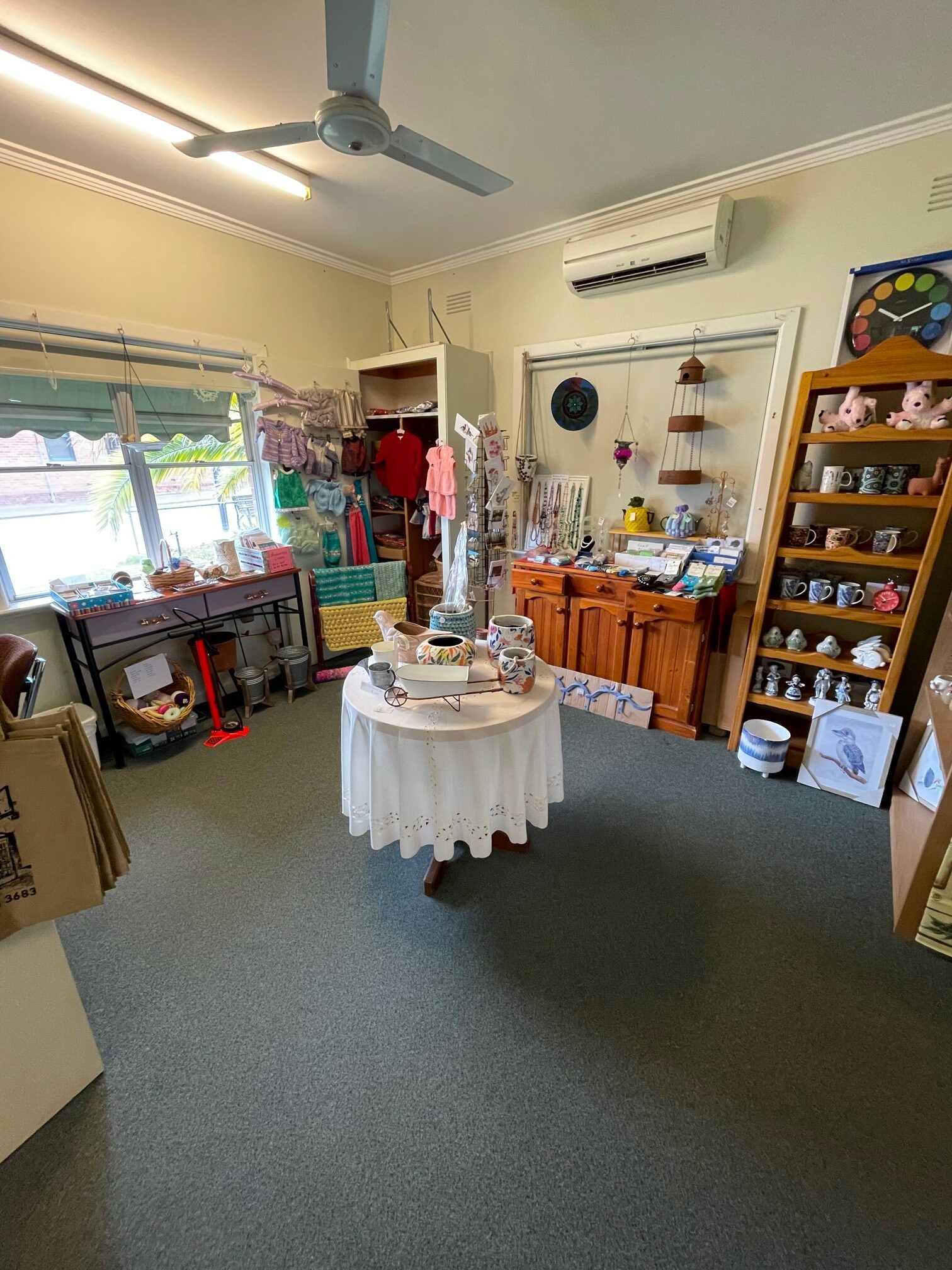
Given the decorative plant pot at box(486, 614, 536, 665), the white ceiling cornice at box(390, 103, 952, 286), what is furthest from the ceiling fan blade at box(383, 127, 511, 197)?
the decorative plant pot at box(486, 614, 536, 665)

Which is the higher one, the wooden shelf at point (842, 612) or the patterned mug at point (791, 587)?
the patterned mug at point (791, 587)

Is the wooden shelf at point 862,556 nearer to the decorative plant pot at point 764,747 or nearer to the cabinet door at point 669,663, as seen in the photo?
the cabinet door at point 669,663

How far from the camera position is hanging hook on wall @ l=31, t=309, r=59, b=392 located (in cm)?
234

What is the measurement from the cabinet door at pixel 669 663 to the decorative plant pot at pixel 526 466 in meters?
1.30

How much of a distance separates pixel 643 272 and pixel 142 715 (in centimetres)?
358

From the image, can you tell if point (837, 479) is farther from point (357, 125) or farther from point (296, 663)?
point (296, 663)

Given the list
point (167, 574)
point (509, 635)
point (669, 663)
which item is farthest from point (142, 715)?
point (669, 663)

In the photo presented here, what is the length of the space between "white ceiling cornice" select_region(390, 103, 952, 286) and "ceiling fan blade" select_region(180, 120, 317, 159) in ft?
6.34

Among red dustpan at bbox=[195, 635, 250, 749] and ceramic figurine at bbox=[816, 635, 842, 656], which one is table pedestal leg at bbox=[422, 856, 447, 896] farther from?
ceramic figurine at bbox=[816, 635, 842, 656]

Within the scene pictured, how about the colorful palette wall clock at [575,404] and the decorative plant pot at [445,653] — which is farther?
the colorful palette wall clock at [575,404]

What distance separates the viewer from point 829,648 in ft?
7.90

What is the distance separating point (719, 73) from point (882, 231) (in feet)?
3.46

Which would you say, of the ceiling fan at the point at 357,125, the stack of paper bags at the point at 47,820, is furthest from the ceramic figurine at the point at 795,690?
the stack of paper bags at the point at 47,820

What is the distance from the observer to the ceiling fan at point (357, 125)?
116 cm
